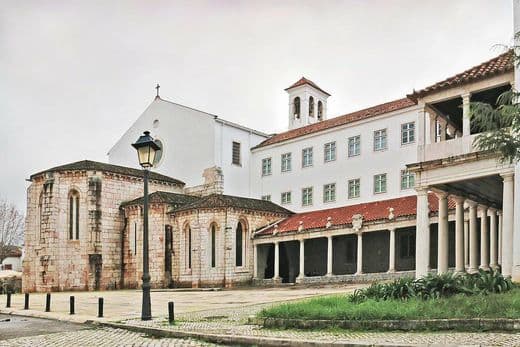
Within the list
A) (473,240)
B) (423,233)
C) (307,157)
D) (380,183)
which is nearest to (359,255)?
(380,183)

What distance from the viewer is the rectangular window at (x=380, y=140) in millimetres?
40281

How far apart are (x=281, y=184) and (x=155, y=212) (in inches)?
394

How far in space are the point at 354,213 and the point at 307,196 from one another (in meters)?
7.06

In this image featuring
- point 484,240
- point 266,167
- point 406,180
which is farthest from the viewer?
point 266,167

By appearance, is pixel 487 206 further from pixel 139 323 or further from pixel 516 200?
pixel 139 323

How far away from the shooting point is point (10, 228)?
81.2 metres

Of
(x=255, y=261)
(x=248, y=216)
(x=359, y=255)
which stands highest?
(x=248, y=216)

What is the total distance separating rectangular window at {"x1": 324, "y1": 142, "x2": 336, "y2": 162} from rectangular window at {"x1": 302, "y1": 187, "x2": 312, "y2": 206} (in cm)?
257

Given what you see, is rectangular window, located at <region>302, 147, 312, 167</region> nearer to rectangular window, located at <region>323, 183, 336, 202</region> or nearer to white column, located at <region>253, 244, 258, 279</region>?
rectangular window, located at <region>323, 183, 336, 202</region>

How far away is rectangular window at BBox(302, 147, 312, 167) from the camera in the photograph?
45.3 m

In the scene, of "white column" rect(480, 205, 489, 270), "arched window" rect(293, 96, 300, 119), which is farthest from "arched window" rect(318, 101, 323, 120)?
"white column" rect(480, 205, 489, 270)

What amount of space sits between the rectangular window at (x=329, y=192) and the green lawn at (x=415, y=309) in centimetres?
2932

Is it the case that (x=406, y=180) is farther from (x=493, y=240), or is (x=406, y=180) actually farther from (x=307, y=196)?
(x=493, y=240)

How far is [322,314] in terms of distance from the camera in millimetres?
12625
